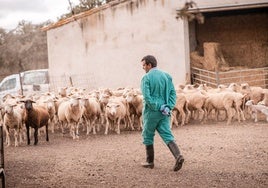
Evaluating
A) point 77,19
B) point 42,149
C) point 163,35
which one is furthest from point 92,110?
point 77,19

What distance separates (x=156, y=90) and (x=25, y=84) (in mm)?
17244

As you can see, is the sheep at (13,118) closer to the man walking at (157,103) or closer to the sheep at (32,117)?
the sheep at (32,117)

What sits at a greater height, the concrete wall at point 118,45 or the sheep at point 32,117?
the concrete wall at point 118,45

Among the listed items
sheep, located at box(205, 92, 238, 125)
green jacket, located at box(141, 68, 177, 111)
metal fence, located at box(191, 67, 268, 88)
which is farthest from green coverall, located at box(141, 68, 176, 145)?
metal fence, located at box(191, 67, 268, 88)

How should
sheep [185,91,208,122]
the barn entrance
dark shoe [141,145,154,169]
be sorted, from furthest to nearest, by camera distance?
the barn entrance
sheep [185,91,208,122]
dark shoe [141,145,154,169]

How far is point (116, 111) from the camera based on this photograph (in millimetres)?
15258

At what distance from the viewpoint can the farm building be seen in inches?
888

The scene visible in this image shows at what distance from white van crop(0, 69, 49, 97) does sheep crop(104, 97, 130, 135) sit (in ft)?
31.5

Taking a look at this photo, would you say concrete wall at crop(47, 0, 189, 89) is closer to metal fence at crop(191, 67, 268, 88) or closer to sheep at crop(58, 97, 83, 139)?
metal fence at crop(191, 67, 268, 88)

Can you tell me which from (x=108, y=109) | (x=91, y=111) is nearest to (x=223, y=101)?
(x=108, y=109)

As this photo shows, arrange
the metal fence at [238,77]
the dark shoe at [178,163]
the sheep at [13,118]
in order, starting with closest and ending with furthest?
1. the dark shoe at [178,163]
2. the sheep at [13,118]
3. the metal fence at [238,77]

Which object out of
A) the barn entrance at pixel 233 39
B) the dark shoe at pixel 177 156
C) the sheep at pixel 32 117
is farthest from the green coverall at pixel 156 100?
the barn entrance at pixel 233 39

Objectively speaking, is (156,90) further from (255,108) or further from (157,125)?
(255,108)

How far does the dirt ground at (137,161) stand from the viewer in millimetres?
8633
